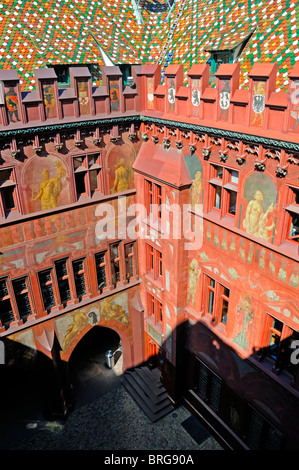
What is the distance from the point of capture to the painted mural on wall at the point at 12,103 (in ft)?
41.4

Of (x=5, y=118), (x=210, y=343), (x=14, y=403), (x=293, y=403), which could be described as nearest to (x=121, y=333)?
(x=210, y=343)

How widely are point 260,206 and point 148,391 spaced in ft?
40.3

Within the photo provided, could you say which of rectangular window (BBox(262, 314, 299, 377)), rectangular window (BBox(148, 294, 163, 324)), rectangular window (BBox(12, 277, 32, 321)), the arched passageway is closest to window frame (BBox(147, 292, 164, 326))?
rectangular window (BBox(148, 294, 163, 324))

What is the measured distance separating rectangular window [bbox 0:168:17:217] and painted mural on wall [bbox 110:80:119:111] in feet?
15.3

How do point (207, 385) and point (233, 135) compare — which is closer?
point (233, 135)

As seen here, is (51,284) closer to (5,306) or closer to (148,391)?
(5,306)

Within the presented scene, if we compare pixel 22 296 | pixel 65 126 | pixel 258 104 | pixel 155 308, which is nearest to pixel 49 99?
pixel 65 126

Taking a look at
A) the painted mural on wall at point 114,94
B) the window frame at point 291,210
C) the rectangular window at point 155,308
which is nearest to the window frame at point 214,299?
the rectangular window at point 155,308

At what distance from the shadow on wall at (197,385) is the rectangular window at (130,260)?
3.62m

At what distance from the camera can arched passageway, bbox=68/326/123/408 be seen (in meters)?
20.4

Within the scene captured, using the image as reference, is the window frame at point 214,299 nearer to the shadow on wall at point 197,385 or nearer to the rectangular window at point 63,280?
the shadow on wall at point 197,385

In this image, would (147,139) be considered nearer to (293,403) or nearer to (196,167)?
(196,167)

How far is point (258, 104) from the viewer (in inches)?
412

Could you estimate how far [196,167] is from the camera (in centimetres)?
1385
